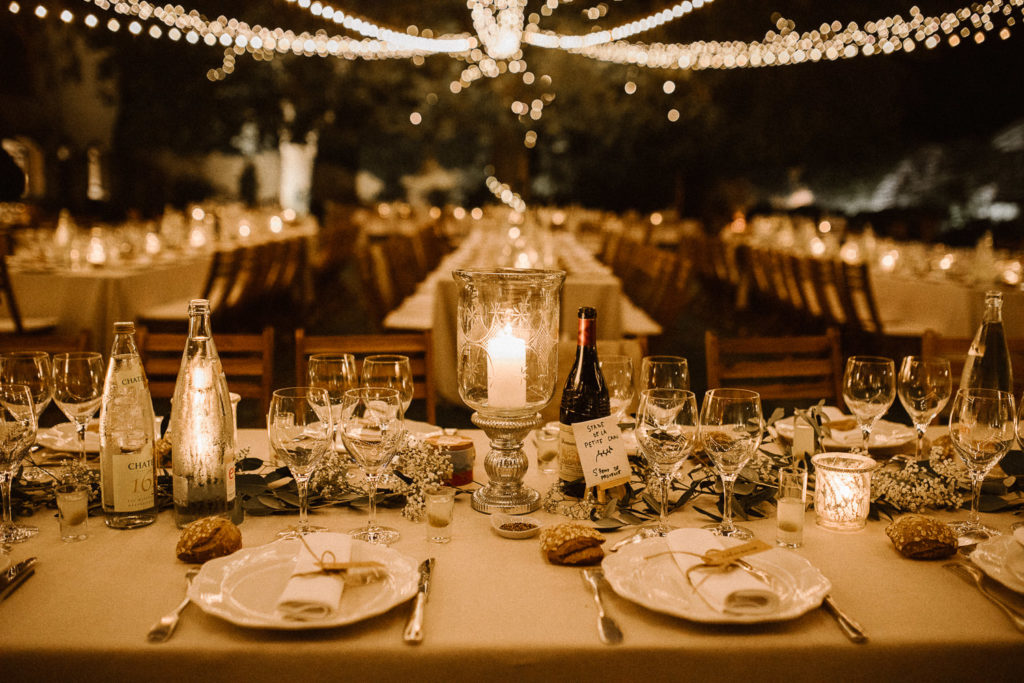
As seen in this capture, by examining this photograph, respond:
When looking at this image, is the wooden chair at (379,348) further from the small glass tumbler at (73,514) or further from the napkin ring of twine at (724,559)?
the napkin ring of twine at (724,559)

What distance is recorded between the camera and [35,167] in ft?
31.6

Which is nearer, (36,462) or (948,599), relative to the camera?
(948,599)

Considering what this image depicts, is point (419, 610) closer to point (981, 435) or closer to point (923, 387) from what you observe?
point (981, 435)

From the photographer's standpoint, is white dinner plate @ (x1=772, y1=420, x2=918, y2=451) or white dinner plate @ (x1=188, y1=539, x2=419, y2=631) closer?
white dinner plate @ (x1=188, y1=539, x2=419, y2=631)

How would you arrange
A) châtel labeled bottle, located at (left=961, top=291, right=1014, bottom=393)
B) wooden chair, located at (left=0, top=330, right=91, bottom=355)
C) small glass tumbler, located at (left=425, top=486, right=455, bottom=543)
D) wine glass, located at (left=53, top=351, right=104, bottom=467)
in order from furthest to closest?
wooden chair, located at (left=0, top=330, right=91, bottom=355) < châtel labeled bottle, located at (left=961, top=291, right=1014, bottom=393) < wine glass, located at (left=53, top=351, right=104, bottom=467) < small glass tumbler, located at (left=425, top=486, right=455, bottom=543)

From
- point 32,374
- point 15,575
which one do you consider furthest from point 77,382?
point 15,575

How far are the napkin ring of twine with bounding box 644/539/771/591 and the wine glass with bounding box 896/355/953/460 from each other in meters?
0.72

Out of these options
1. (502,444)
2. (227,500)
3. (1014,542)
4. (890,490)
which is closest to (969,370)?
(890,490)

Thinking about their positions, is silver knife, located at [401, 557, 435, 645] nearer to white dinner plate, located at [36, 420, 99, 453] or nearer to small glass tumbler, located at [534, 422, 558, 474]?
small glass tumbler, located at [534, 422, 558, 474]

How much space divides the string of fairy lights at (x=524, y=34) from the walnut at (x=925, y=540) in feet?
17.8

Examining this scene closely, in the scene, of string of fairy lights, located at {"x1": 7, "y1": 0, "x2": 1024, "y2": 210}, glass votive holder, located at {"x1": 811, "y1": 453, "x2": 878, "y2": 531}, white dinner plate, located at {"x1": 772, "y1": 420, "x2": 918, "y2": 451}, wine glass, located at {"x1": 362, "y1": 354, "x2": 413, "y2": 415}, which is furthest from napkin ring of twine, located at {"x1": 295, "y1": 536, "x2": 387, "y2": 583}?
string of fairy lights, located at {"x1": 7, "y1": 0, "x2": 1024, "y2": 210}

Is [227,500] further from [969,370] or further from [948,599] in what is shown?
[969,370]

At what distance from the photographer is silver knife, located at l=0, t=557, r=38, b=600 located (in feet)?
3.67

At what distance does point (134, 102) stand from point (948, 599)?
39.8ft
